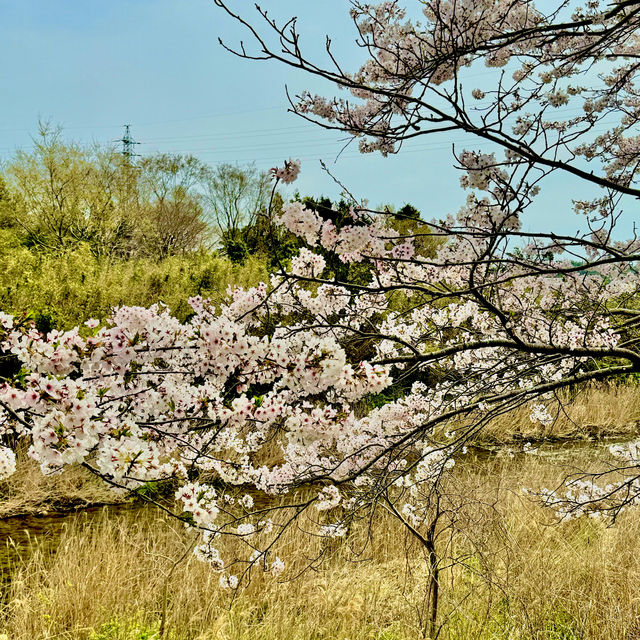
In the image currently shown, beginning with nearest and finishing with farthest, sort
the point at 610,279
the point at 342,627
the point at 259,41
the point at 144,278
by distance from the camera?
the point at 259,41 → the point at 342,627 → the point at 610,279 → the point at 144,278

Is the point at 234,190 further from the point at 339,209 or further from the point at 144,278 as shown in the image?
the point at 339,209

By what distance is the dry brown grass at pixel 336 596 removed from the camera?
3.25 metres

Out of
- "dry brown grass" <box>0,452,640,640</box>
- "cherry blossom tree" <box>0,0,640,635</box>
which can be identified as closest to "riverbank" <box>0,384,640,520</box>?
"dry brown grass" <box>0,452,640,640</box>

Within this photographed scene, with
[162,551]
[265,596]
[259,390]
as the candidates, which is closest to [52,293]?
[259,390]

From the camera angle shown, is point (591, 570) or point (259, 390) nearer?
point (591, 570)

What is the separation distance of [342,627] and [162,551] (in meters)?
1.58

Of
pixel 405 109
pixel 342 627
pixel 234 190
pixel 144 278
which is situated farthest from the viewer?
pixel 234 190

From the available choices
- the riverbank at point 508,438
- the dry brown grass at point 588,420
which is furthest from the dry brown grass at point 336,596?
the dry brown grass at point 588,420

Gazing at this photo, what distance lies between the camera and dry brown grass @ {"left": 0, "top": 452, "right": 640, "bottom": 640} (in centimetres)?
325

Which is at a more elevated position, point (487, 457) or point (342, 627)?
point (487, 457)

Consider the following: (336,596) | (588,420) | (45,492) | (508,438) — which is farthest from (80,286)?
(588,420)

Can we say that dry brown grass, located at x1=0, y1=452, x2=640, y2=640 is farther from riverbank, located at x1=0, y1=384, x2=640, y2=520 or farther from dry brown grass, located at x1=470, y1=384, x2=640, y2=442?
dry brown grass, located at x1=470, y1=384, x2=640, y2=442

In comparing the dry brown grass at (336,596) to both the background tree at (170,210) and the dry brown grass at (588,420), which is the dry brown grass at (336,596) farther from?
the background tree at (170,210)

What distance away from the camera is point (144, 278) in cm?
1129
